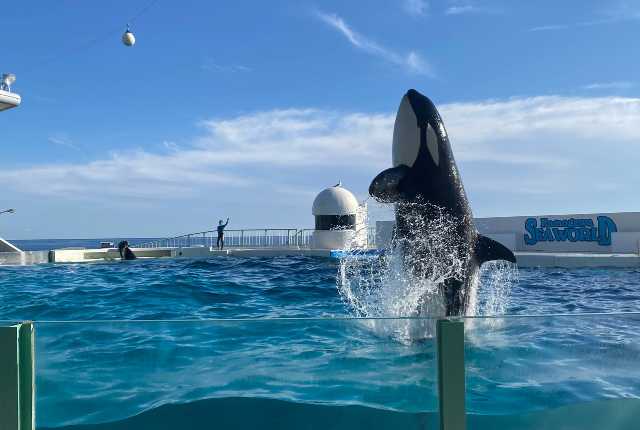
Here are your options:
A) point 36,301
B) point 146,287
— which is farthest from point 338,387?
point 146,287

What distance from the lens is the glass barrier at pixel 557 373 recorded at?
9.11 feet

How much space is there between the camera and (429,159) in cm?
602

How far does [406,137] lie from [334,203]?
64.8 feet

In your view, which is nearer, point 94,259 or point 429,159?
point 429,159

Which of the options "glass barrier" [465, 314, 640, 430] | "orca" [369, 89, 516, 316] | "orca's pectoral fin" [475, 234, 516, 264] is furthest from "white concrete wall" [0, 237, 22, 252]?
"glass barrier" [465, 314, 640, 430]

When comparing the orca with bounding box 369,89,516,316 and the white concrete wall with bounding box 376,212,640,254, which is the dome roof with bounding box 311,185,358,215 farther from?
the orca with bounding box 369,89,516,316

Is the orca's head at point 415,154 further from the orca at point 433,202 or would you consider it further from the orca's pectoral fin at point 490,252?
the orca's pectoral fin at point 490,252

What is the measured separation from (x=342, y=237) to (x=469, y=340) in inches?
857

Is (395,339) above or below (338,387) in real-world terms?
above

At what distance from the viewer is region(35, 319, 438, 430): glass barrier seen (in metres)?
2.78

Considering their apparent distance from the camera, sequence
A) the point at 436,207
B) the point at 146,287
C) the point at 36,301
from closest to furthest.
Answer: the point at 436,207
the point at 36,301
the point at 146,287

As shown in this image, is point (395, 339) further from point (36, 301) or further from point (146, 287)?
point (146, 287)

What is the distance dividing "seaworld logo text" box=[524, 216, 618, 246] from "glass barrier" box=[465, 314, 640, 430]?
1993 centimetres

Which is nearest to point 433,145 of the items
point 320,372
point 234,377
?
point 320,372
